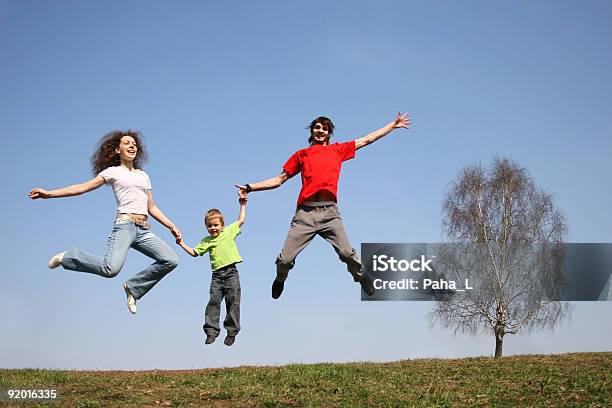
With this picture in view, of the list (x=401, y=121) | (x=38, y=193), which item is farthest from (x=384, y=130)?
(x=38, y=193)

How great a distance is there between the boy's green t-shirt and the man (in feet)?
6.20

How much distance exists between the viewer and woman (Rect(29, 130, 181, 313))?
10.6 metres

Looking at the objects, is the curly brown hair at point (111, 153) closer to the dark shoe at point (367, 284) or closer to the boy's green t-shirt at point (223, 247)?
the boy's green t-shirt at point (223, 247)

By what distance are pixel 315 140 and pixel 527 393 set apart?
5.24m

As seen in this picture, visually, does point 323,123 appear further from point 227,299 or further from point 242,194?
point 227,299

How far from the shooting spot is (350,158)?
1075 cm

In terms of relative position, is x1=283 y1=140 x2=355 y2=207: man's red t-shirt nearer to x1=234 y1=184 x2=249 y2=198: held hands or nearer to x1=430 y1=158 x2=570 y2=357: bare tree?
x1=234 y1=184 x2=249 y2=198: held hands

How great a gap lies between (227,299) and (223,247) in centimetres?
100

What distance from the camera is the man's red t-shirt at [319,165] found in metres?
10.4


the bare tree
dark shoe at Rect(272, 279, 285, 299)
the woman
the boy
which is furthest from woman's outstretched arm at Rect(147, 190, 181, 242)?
the bare tree

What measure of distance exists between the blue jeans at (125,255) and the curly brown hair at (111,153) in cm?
122

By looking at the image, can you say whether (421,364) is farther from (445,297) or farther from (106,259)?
(445,297)

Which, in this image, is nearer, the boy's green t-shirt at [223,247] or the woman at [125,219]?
the woman at [125,219]

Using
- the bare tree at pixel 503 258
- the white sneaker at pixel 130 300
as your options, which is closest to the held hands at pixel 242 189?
the white sneaker at pixel 130 300
